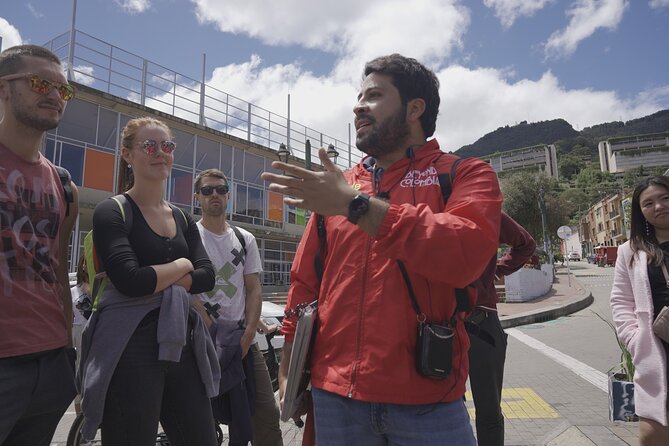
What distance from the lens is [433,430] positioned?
1.43 m

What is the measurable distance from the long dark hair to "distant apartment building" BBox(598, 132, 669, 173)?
141422 mm

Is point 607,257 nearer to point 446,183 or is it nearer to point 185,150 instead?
point 185,150

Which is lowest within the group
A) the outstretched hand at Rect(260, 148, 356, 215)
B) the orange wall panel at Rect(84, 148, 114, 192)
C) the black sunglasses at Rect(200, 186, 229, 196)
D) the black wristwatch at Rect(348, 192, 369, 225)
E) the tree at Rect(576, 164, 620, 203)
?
the black wristwatch at Rect(348, 192, 369, 225)

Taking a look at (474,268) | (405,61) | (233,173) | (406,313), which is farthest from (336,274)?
(233,173)

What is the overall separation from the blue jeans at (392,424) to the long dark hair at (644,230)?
181 cm

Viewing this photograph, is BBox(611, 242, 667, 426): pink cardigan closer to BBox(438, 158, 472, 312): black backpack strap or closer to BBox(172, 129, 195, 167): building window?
BBox(438, 158, 472, 312): black backpack strap

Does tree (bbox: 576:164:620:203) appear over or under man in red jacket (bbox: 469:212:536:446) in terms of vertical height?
over

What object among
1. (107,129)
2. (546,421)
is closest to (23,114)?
(546,421)

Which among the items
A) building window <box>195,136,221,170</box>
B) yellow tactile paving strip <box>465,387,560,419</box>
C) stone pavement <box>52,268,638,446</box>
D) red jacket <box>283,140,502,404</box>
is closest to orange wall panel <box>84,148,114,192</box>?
building window <box>195,136,221,170</box>

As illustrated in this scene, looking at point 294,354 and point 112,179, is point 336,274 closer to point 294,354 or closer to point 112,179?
point 294,354

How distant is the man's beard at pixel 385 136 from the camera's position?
1783 millimetres

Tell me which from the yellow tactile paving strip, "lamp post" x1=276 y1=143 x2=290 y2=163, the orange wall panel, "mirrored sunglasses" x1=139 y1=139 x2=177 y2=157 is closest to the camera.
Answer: "mirrored sunglasses" x1=139 y1=139 x2=177 y2=157

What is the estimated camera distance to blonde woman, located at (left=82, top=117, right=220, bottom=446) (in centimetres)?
190

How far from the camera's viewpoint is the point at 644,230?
9.12 feet
